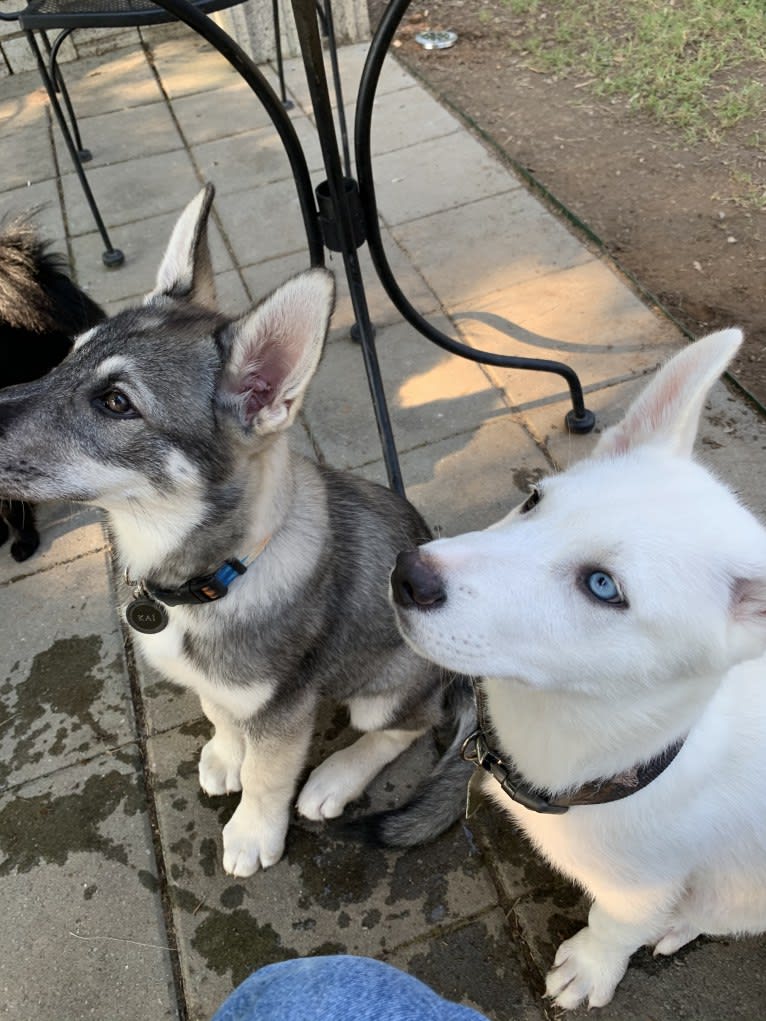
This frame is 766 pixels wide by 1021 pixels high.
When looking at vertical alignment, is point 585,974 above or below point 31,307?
below

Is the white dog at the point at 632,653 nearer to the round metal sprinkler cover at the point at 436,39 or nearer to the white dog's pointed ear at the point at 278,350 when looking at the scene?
the white dog's pointed ear at the point at 278,350

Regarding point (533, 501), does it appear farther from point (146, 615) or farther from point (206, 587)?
point (146, 615)

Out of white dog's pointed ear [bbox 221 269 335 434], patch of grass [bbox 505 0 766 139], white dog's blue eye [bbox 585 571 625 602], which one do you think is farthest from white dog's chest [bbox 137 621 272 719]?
patch of grass [bbox 505 0 766 139]

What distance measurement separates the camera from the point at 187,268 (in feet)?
6.82

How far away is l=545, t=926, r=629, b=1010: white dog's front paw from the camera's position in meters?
1.93

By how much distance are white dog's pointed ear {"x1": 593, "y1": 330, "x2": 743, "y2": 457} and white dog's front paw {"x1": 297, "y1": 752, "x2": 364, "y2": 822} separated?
1401 mm

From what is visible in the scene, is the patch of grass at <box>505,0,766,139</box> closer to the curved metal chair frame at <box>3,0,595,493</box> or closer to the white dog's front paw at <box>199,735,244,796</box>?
the curved metal chair frame at <box>3,0,595,493</box>

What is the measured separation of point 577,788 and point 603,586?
51 cm

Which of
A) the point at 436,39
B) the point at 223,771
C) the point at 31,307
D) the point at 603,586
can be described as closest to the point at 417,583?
the point at 603,586

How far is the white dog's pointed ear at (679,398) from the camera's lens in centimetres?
149

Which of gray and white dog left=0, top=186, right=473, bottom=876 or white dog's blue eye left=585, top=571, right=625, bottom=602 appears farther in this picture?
gray and white dog left=0, top=186, right=473, bottom=876

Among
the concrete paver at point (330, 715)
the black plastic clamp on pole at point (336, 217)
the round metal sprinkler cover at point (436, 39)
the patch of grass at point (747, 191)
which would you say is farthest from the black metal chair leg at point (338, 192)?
the round metal sprinkler cover at point (436, 39)

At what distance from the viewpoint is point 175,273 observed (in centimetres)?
210

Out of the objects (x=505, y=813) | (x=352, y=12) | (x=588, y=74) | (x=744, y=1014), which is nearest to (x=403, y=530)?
(x=505, y=813)
